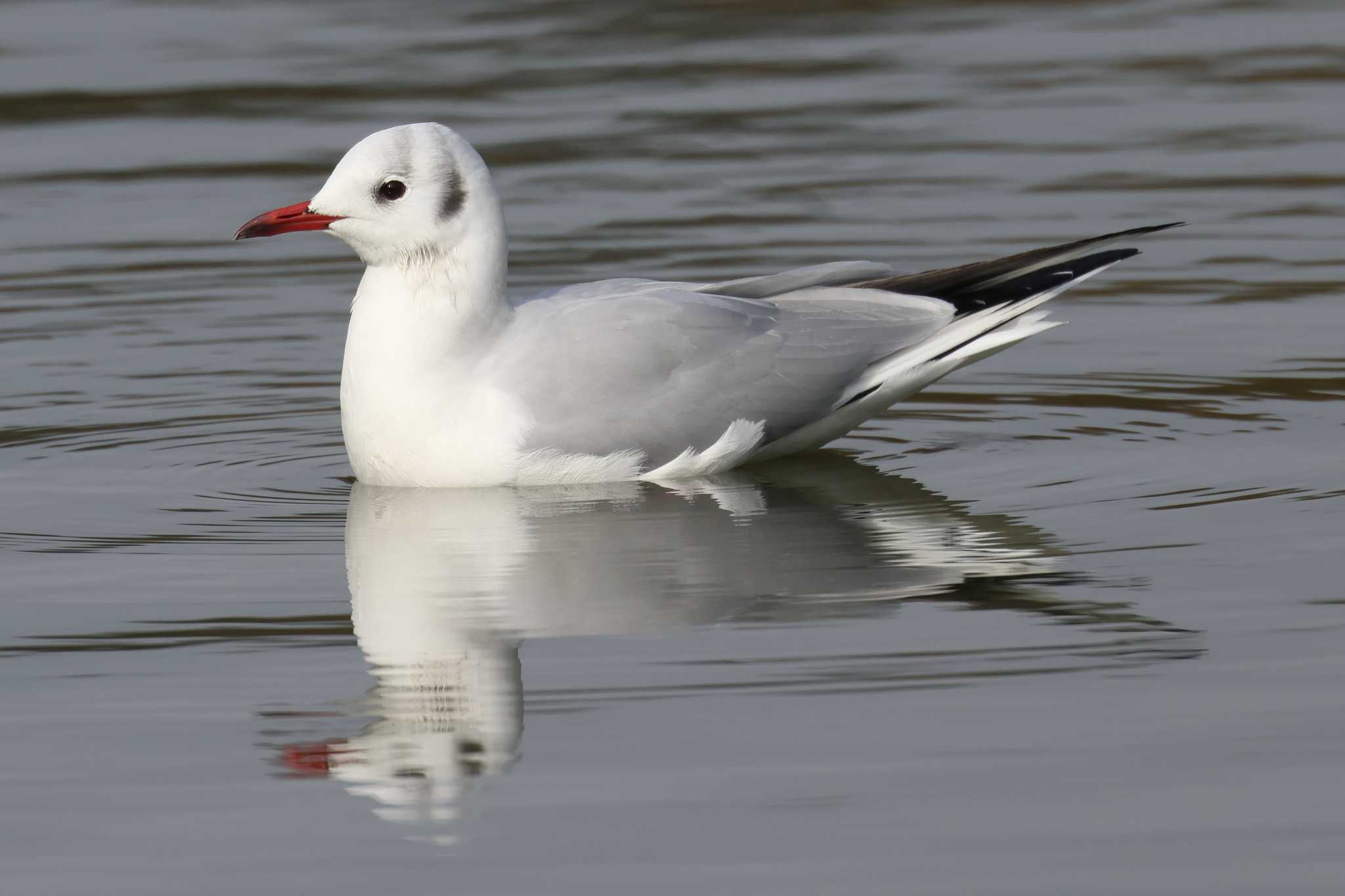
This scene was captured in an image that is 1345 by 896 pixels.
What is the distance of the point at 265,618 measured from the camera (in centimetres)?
607

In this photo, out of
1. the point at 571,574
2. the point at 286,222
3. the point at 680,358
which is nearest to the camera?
the point at 571,574

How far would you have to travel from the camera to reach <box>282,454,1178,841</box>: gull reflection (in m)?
5.07

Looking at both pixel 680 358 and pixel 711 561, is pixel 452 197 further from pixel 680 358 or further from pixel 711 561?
pixel 711 561

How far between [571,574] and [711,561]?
0.41 m

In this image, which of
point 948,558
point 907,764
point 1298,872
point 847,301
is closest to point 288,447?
point 847,301

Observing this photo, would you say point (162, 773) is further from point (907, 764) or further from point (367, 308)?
point (367, 308)

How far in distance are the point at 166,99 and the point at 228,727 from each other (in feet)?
36.2

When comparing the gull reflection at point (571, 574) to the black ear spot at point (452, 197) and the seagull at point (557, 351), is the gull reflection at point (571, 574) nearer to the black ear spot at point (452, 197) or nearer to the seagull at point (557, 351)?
the seagull at point (557, 351)

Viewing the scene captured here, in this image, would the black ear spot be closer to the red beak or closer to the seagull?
the seagull

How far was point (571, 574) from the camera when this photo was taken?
6.45m

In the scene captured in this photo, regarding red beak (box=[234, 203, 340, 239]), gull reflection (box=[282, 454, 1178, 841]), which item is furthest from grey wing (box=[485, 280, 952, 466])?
red beak (box=[234, 203, 340, 239])

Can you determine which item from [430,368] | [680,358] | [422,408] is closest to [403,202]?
[430,368]

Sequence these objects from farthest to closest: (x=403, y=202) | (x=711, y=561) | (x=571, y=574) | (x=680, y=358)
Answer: (x=680, y=358) < (x=403, y=202) < (x=711, y=561) < (x=571, y=574)

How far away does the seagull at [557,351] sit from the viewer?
24.8 feet
